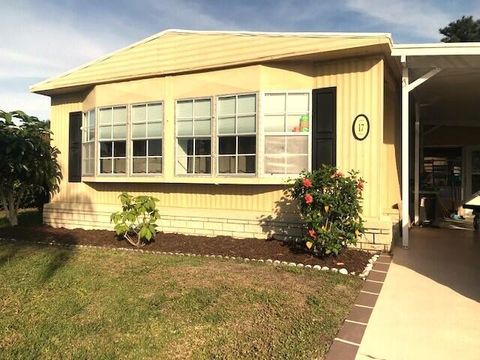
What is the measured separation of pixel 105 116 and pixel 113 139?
621 millimetres

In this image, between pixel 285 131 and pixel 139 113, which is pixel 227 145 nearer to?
pixel 285 131

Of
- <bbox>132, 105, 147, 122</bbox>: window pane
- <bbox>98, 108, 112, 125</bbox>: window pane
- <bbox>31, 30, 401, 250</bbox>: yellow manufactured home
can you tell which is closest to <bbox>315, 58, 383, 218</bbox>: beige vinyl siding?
<bbox>31, 30, 401, 250</bbox>: yellow manufactured home

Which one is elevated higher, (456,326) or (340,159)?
(340,159)

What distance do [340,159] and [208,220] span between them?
292 cm

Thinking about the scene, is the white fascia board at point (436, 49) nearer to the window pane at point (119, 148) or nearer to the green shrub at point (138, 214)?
the green shrub at point (138, 214)

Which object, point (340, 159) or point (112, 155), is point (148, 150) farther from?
point (340, 159)

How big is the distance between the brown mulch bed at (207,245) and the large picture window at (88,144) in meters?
1.48

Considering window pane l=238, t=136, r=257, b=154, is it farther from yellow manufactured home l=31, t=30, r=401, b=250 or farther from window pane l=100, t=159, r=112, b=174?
window pane l=100, t=159, r=112, b=174

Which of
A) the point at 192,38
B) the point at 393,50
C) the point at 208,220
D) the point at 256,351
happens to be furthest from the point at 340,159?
the point at 256,351

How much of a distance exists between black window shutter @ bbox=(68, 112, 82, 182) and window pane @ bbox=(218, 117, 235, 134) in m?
4.27

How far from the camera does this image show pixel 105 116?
9.99 meters

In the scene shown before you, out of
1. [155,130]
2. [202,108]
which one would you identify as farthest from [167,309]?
[155,130]

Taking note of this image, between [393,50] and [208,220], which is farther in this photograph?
[208,220]

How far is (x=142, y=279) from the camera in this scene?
219 inches
